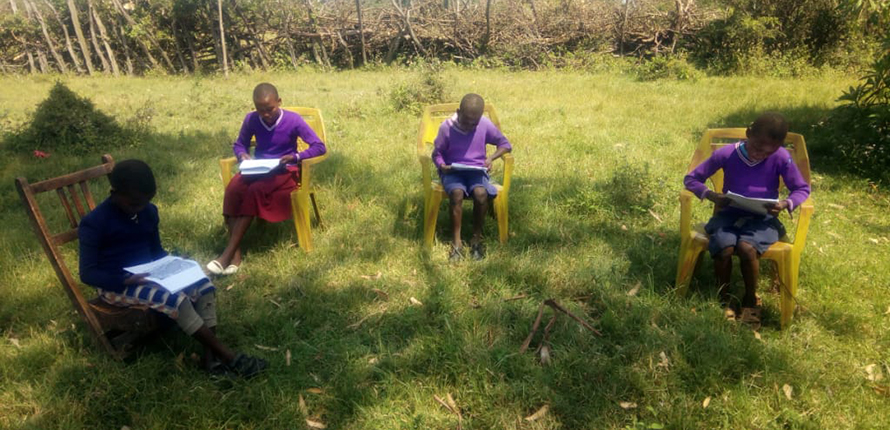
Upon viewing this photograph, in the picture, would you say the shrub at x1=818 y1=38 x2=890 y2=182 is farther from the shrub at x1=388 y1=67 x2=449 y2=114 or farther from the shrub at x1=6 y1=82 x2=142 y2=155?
the shrub at x1=6 y1=82 x2=142 y2=155

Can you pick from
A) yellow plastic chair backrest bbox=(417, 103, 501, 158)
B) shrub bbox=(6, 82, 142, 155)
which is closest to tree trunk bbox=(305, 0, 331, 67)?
shrub bbox=(6, 82, 142, 155)

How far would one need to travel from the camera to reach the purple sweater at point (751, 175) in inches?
127

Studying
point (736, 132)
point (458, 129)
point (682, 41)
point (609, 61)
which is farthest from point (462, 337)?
point (682, 41)

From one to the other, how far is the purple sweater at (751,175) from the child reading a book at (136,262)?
3.14 m

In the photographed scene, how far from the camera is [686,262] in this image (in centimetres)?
340

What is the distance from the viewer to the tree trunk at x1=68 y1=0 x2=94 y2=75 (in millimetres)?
13204

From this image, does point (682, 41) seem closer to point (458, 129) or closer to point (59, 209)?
point (458, 129)

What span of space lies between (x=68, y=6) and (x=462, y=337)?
16188mm

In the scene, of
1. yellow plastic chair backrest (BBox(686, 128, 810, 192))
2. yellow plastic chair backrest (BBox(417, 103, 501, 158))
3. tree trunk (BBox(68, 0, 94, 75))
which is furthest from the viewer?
tree trunk (BBox(68, 0, 94, 75))

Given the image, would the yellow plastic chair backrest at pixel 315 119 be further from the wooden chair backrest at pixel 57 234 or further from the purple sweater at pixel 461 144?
the wooden chair backrest at pixel 57 234

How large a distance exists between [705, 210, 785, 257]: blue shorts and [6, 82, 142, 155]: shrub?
7.37 m

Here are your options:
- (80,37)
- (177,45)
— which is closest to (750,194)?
(177,45)

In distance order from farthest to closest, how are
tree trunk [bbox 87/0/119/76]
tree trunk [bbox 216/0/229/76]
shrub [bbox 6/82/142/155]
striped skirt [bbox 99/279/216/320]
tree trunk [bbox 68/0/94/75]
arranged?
tree trunk [bbox 87/0/119/76] < tree trunk [bbox 68/0/94/75] < tree trunk [bbox 216/0/229/76] < shrub [bbox 6/82/142/155] < striped skirt [bbox 99/279/216/320]

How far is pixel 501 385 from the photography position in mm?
2738
